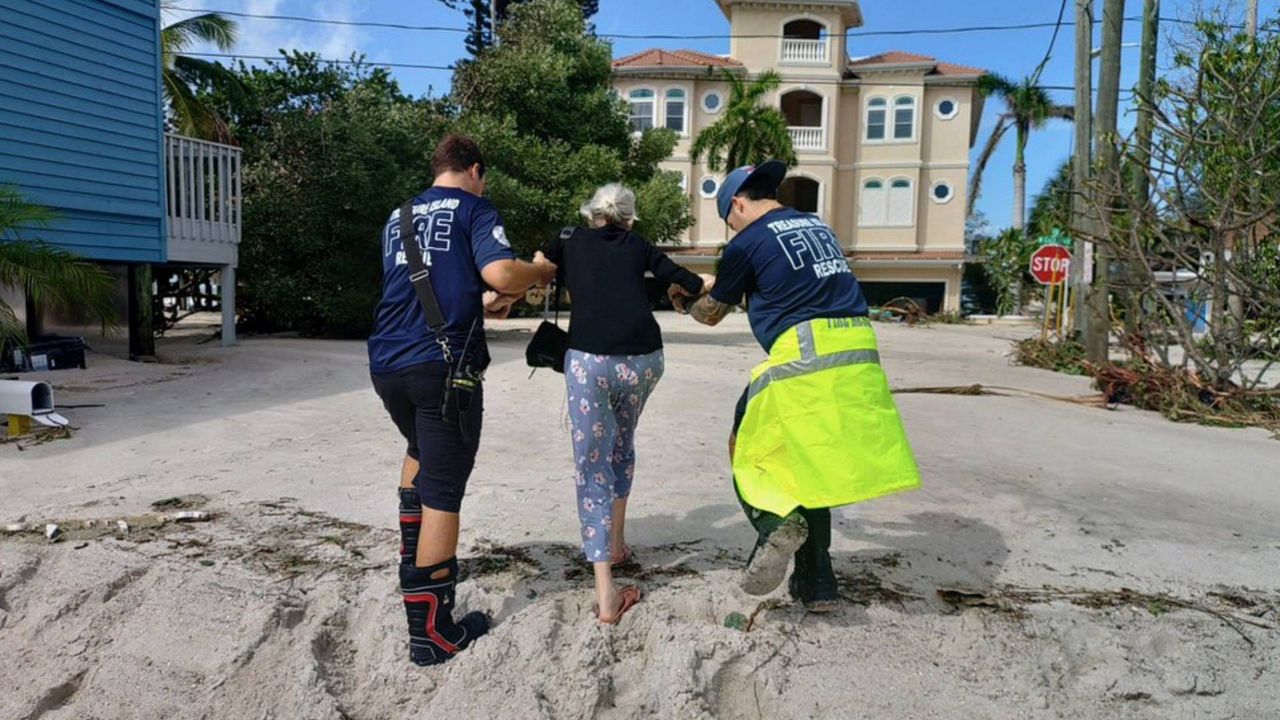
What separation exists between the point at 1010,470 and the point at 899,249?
31880 millimetres

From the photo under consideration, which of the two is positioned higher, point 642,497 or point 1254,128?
point 1254,128

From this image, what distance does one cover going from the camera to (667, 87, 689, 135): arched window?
3634 cm

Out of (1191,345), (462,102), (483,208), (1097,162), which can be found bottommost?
(1191,345)

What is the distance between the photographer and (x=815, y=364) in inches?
127

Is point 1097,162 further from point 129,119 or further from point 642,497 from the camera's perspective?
point 129,119

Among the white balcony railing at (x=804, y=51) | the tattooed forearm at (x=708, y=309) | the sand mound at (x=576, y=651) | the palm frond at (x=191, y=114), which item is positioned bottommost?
the sand mound at (x=576, y=651)

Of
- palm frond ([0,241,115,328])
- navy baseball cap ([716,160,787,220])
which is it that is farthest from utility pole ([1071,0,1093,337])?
palm frond ([0,241,115,328])

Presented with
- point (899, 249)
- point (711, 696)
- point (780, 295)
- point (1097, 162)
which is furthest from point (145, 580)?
point (899, 249)

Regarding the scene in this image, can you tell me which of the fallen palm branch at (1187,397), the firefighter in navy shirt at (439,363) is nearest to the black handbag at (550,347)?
the firefighter in navy shirt at (439,363)

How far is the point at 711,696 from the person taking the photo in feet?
9.83

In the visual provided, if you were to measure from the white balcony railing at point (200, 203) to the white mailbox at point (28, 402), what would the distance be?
271 inches

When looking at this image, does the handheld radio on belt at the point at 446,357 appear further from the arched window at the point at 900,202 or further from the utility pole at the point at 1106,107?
the arched window at the point at 900,202

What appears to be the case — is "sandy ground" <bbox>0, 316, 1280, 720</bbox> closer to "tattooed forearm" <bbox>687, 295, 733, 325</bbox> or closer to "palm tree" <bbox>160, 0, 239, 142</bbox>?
"tattooed forearm" <bbox>687, 295, 733, 325</bbox>

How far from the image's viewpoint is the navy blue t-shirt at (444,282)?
309 cm
